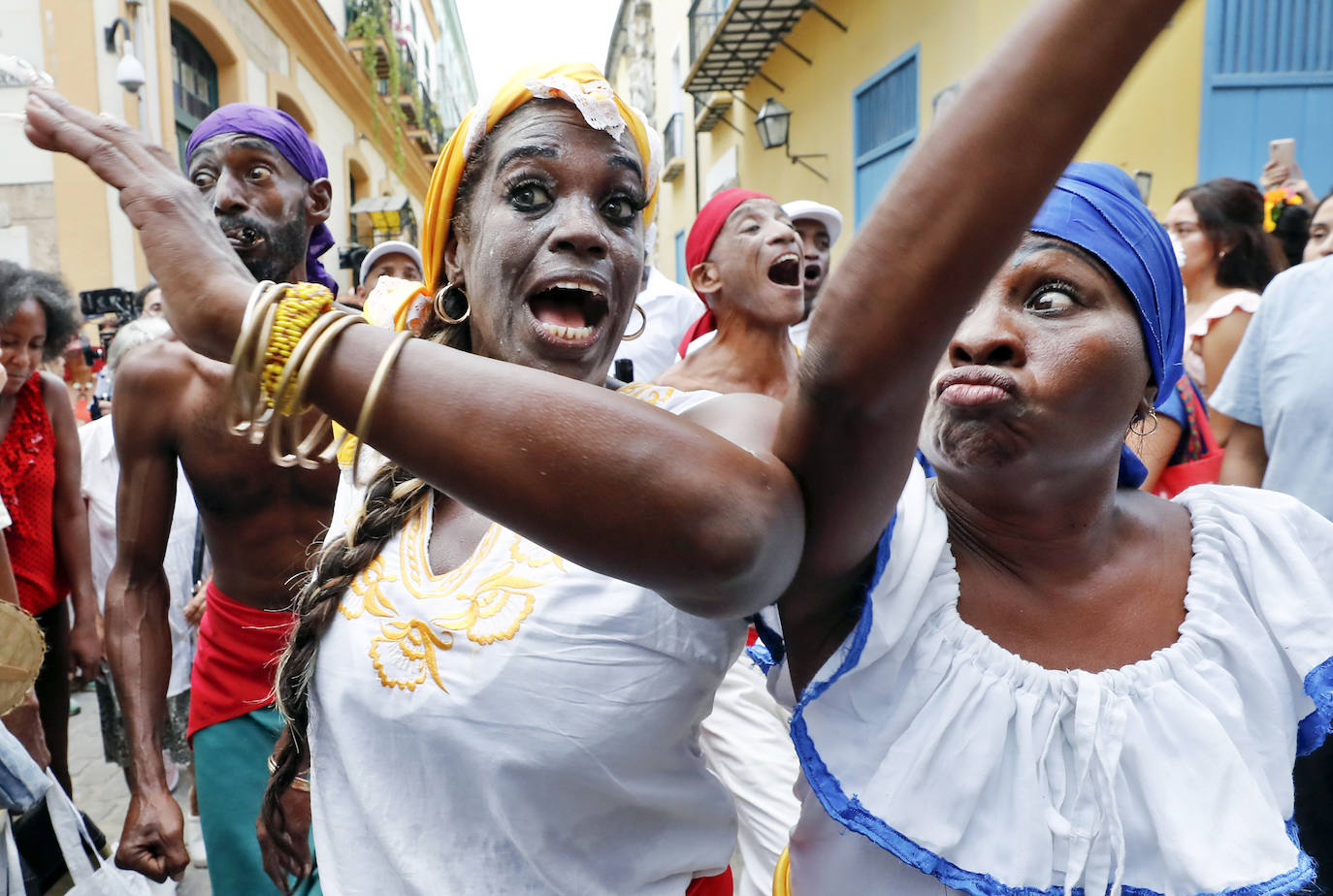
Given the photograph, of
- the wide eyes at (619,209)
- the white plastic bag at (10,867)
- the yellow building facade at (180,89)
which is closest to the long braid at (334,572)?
the wide eyes at (619,209)

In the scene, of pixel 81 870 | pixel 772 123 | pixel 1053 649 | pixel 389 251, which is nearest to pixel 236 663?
pixel 81 870

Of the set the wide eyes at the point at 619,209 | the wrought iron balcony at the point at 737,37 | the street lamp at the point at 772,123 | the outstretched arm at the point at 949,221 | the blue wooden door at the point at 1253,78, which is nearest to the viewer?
the outstretched arm at the point at 949,221

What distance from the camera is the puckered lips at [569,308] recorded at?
135 centimetres

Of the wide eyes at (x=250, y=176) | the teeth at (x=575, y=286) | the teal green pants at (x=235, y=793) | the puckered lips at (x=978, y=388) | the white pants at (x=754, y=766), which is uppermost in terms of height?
the wide eyes at (x=250, y=176)

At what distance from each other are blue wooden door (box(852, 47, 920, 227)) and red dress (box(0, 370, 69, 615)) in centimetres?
742

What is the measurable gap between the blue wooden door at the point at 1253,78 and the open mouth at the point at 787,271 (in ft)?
14.6

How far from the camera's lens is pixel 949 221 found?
0.70 metres

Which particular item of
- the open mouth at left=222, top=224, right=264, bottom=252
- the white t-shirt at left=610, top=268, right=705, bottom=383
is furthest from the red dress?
the white t-shirt at left=610, top=268, right=705, bottom=383

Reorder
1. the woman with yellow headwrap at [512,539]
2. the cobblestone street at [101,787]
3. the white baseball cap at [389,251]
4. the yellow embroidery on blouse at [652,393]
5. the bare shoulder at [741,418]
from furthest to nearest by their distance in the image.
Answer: the white baseball cap at [389,251] → the cobblestone street at [101,787] → the yellow embroidery on blouse at [652,393] → the bare shoulder at [741,418] → the woman with yellow headwrap at [512,539]

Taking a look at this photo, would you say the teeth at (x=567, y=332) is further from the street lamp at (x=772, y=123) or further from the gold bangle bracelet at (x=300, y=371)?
the street lamp at (x=772, y=123)

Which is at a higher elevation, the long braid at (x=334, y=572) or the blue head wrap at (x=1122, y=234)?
the blue head wrap at (x=1122, y=234)

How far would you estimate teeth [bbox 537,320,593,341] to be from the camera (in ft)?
4.43

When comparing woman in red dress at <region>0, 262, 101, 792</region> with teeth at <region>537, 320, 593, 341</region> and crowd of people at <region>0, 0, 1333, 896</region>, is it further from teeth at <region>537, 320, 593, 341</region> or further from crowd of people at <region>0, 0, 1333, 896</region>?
teeth at <region>537, 320, 593, 341</region>

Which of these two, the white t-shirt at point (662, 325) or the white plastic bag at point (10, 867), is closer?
the white plastic bag at point (10, 867)
